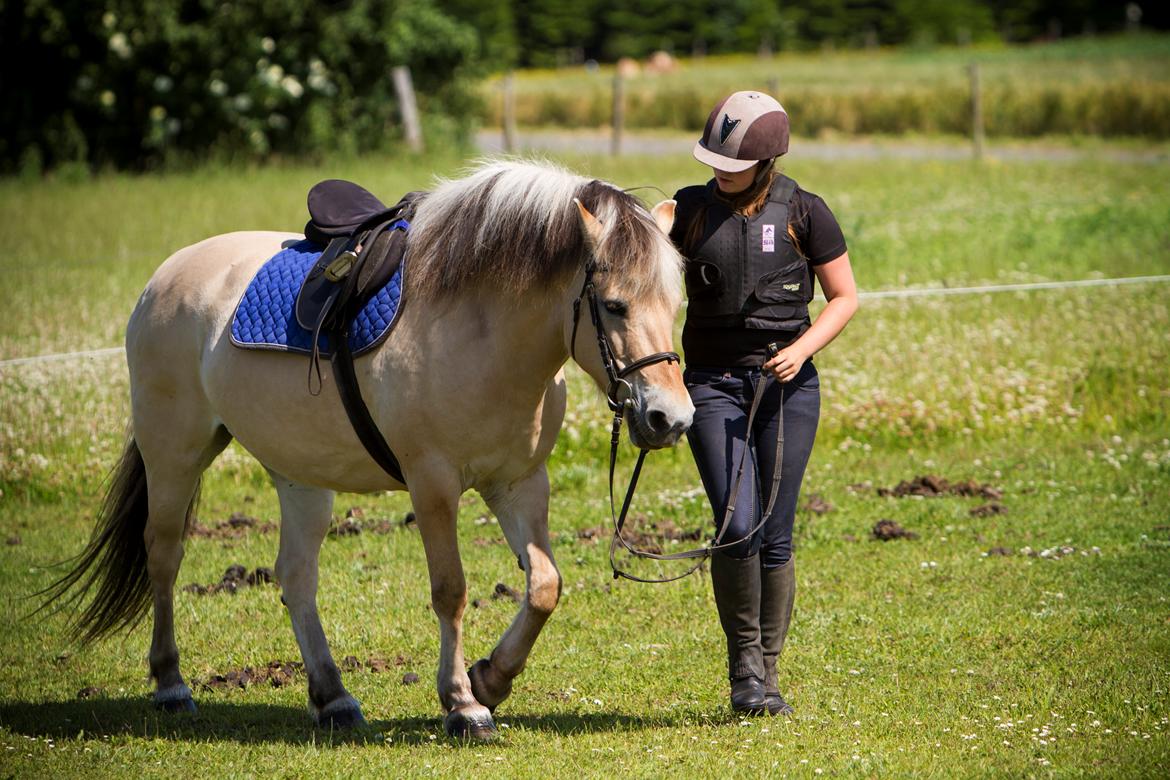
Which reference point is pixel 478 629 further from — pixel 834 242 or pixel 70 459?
pixel 70 459

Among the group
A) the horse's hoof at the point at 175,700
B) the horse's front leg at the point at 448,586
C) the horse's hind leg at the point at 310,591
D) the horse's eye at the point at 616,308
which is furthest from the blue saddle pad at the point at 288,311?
the horse's hoof at the point at 175,700

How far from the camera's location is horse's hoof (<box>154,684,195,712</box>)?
17.8 feet

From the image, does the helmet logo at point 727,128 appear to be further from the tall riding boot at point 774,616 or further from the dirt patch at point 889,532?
the dirt patch at point 889,532

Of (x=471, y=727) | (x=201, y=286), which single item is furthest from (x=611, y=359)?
(x=201, y=286)

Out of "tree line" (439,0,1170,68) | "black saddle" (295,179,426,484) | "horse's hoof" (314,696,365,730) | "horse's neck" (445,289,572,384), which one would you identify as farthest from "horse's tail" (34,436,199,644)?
"tree line" (439,0,1170,68)

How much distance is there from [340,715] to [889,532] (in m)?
3.59

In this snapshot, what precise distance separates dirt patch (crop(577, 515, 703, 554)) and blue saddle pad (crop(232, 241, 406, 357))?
112 inches

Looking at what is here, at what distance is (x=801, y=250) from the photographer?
4746 mm

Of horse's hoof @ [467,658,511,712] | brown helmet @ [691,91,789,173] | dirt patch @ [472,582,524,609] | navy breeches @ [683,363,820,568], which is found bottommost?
dirt patch @ [472,582,524,609]

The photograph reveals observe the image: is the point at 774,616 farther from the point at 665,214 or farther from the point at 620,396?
the point at 665,214

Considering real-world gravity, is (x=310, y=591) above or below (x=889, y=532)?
above

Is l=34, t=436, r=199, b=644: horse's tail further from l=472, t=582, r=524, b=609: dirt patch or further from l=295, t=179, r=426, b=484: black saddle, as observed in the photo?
l=472, t=582, r=524, b=609: dirt patch

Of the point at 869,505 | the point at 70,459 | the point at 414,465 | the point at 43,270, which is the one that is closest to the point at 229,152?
the point at 43,270

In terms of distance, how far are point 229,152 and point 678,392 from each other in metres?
23.5
